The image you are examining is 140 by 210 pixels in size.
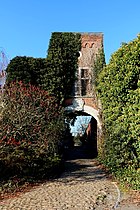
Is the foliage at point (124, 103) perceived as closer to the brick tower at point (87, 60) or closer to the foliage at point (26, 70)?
the foliage at point (26, 70)

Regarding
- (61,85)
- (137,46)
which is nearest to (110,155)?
(137,46)

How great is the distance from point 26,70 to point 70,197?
→ 42.3 ft

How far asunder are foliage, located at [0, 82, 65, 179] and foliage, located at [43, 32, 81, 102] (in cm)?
264

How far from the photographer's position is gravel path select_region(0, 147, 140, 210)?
824cm

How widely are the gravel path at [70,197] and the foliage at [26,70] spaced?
942cm

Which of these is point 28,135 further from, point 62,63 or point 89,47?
point 89,47

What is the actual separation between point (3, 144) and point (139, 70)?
19.4ft

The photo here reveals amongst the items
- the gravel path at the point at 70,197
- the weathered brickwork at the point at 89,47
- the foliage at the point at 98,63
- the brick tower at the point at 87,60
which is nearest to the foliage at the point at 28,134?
the gravel path at the point at 70,197

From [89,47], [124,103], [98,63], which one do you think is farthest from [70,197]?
[89,47]

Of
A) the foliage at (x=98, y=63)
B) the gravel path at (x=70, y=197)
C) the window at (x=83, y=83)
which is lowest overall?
the gravel path at (x=70, y=197)

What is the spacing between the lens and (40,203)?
28.2ft

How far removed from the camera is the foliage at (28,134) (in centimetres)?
1262

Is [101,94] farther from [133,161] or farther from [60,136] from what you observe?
[60,136]

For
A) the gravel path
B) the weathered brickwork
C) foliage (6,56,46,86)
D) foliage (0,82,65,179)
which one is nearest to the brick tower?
the weathered brickwork
